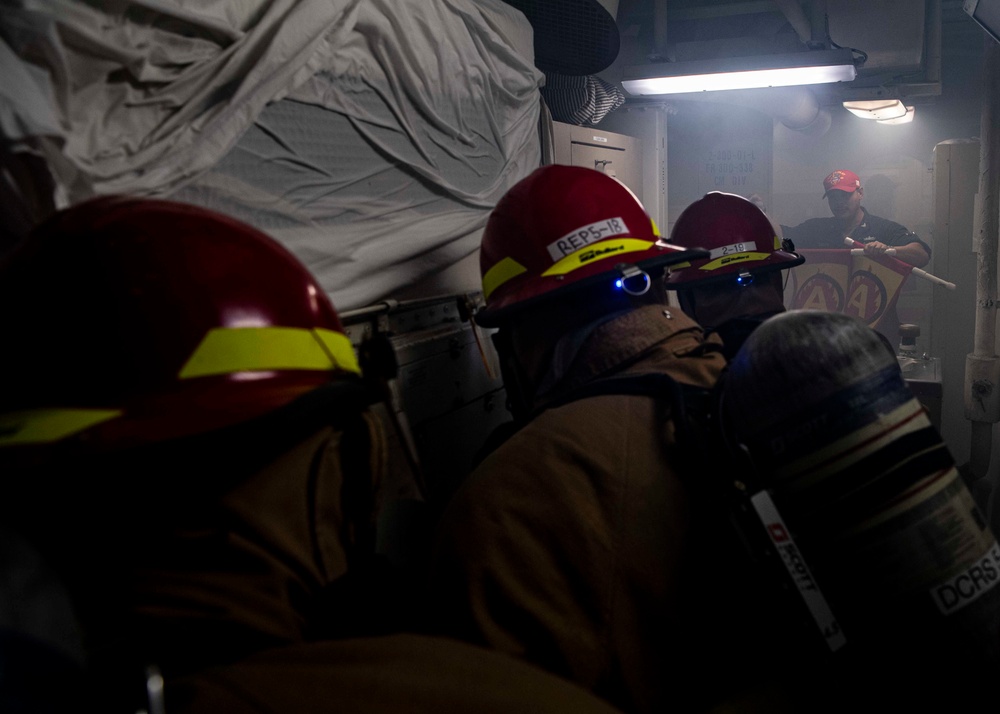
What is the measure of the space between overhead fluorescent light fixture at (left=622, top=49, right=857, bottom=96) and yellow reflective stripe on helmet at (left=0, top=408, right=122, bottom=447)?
3.99 meters

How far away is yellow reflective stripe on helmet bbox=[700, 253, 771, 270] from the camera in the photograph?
2.72 meters

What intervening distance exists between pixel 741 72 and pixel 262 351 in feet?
12.7

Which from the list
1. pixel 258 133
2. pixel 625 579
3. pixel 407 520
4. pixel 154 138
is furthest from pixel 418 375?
pixel 625 579

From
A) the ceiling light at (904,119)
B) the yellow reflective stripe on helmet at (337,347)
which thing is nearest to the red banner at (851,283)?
the ceiling light at (904,119)

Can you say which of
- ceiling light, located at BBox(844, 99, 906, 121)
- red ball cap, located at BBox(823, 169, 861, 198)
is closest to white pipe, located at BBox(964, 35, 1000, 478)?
ceiling light, located at BBox(844, 99, 906, 121)

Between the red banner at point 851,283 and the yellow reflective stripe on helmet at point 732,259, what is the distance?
2939 mm

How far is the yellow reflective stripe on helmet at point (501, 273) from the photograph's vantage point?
1.86 metres

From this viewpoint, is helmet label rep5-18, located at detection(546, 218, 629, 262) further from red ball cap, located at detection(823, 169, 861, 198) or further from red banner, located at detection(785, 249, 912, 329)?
red ball cap, located at detection(823, 169, 861, 198)

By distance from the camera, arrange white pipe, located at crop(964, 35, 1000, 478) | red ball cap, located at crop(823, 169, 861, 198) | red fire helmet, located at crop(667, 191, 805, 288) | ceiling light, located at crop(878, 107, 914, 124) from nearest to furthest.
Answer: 1. red fire helmet, located at crop(667, 191, 805, 288)
2. white pipe, located at crop(964, 35, 1000, 478)
3. red ball cap, located at crop(823, 169, 861, 198)
4. ceiling light, located at crop(878, 107, 914, 124)

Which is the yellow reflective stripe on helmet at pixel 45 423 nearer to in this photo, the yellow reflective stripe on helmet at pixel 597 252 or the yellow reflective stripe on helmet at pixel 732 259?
the yellow reflective stripe on helmet at pixel 597 252

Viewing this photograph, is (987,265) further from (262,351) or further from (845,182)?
(262,351)

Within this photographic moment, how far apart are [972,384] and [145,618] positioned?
4433 millimetres

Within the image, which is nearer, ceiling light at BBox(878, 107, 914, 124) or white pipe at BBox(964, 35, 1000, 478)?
white pipe at BBox(964, 35, 1000, 478)

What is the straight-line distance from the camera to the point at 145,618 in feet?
2.25
